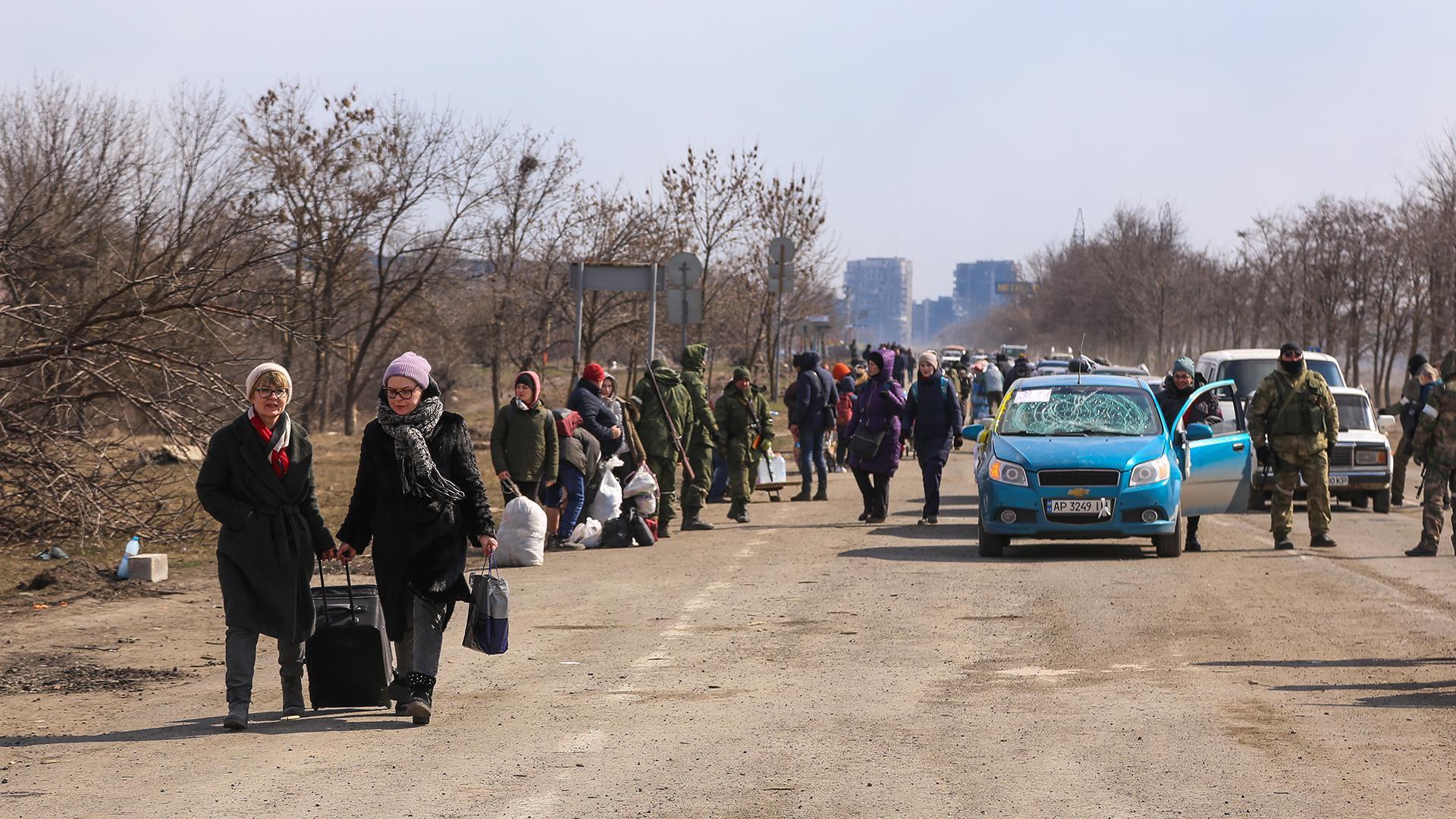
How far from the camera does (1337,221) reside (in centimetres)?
6200

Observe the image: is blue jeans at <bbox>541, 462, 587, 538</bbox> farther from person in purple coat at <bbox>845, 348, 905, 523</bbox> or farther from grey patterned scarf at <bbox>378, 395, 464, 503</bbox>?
grey patterned scarf at <bbox>378, 395, 464, 503</bbox>

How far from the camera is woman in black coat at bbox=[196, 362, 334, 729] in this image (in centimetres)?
777

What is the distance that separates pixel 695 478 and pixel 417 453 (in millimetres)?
11011

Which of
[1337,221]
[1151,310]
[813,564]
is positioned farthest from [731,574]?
[1151,310]

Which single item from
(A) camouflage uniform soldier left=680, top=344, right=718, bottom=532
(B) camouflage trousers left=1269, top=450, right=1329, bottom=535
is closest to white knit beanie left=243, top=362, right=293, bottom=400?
(A) camouflage uniform soldier left=680, top=344, right=718, bottom=532

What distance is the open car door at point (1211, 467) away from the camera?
16406mm

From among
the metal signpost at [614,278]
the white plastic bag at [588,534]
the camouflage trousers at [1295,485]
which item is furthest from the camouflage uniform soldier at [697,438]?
the camouflage trousers at [1295,485]

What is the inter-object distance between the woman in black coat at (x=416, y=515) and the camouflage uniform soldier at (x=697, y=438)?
1004 centimetres

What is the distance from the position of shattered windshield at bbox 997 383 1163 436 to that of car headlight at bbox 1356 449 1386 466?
5.78 meters

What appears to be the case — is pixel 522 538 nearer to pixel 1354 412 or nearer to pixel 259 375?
pixel 259 375

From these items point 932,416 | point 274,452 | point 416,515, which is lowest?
point 416,515

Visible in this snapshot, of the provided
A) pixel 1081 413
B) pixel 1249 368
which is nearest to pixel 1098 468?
pixel 1081 413

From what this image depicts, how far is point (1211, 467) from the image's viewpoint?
54.9 ft

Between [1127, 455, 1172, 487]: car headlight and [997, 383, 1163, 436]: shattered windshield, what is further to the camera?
[997, 383, 1163, 436]: shattered windshield
